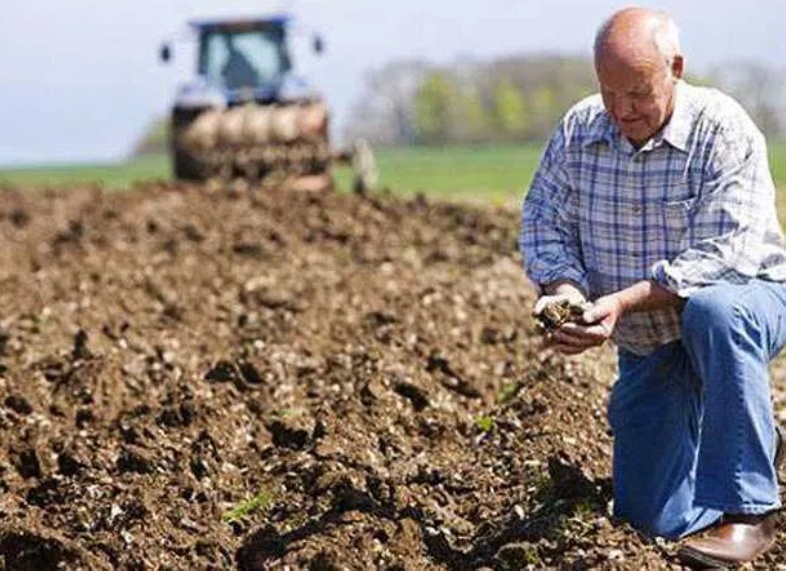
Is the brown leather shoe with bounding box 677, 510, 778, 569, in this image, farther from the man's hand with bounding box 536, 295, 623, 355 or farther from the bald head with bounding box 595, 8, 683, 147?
the bald head with bounding box 595, 8, 683, 147

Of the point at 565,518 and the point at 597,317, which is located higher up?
the point at 597,317

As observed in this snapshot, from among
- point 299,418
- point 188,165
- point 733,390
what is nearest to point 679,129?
point 733,390

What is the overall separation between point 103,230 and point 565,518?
37.2ft

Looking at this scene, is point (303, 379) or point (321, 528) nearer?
point (321, 528)

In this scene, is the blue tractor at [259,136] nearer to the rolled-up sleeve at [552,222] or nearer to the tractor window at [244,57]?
the tractor window at [244,57]

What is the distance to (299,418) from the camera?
8258 mm

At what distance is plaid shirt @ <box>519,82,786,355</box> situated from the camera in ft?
18.6

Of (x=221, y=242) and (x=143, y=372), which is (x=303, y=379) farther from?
(x=221, y=242)

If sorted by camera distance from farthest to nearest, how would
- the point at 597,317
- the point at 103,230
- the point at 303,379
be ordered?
the point at 103,230
the point at 303,379
the point at 597,317

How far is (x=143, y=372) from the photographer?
31.3 feet

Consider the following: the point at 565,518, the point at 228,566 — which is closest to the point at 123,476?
the point at 228,566

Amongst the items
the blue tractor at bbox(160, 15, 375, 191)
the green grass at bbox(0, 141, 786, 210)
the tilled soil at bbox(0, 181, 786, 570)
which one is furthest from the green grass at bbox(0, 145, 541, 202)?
the tilled soil at bbox(0, 181, 786, 570)

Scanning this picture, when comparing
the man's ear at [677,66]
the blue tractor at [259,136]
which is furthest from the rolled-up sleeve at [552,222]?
the blue tractor at [259,136]

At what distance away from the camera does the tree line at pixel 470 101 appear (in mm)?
83500
